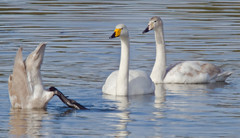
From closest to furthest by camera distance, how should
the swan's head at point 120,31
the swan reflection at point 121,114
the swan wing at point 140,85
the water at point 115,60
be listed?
the swan reflection at point 121,114
the water at point 115,60
the swan's head at point 120,31
the swan wing at point 140,85

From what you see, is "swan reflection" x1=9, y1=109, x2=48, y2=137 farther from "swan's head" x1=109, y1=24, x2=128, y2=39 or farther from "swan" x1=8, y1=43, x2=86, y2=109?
"swan's head" x1=109, y1=24, x2=128, y2=39

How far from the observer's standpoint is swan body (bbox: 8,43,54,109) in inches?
447

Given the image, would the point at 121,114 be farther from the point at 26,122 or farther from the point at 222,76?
the point at 222,76

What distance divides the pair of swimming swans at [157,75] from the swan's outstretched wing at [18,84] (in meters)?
2.13

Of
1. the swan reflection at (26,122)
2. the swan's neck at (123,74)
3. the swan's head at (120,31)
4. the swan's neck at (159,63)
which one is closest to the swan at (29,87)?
the swan reflection at (26,122)

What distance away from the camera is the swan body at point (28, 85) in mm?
11344

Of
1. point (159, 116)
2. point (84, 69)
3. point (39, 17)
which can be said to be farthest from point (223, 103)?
point (39, 17)

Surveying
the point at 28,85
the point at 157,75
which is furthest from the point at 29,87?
the point at 157,75

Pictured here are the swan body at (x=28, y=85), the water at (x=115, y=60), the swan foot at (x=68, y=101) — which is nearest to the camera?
the water at (x=115, y=60)

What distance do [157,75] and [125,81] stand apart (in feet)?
6.22

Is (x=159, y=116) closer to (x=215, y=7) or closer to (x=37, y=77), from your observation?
(x=37, y=77)

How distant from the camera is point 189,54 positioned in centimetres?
1736

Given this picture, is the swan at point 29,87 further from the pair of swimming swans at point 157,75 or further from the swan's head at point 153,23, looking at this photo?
the swan's head at point 153,23

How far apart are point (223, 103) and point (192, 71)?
2771 millimetres
